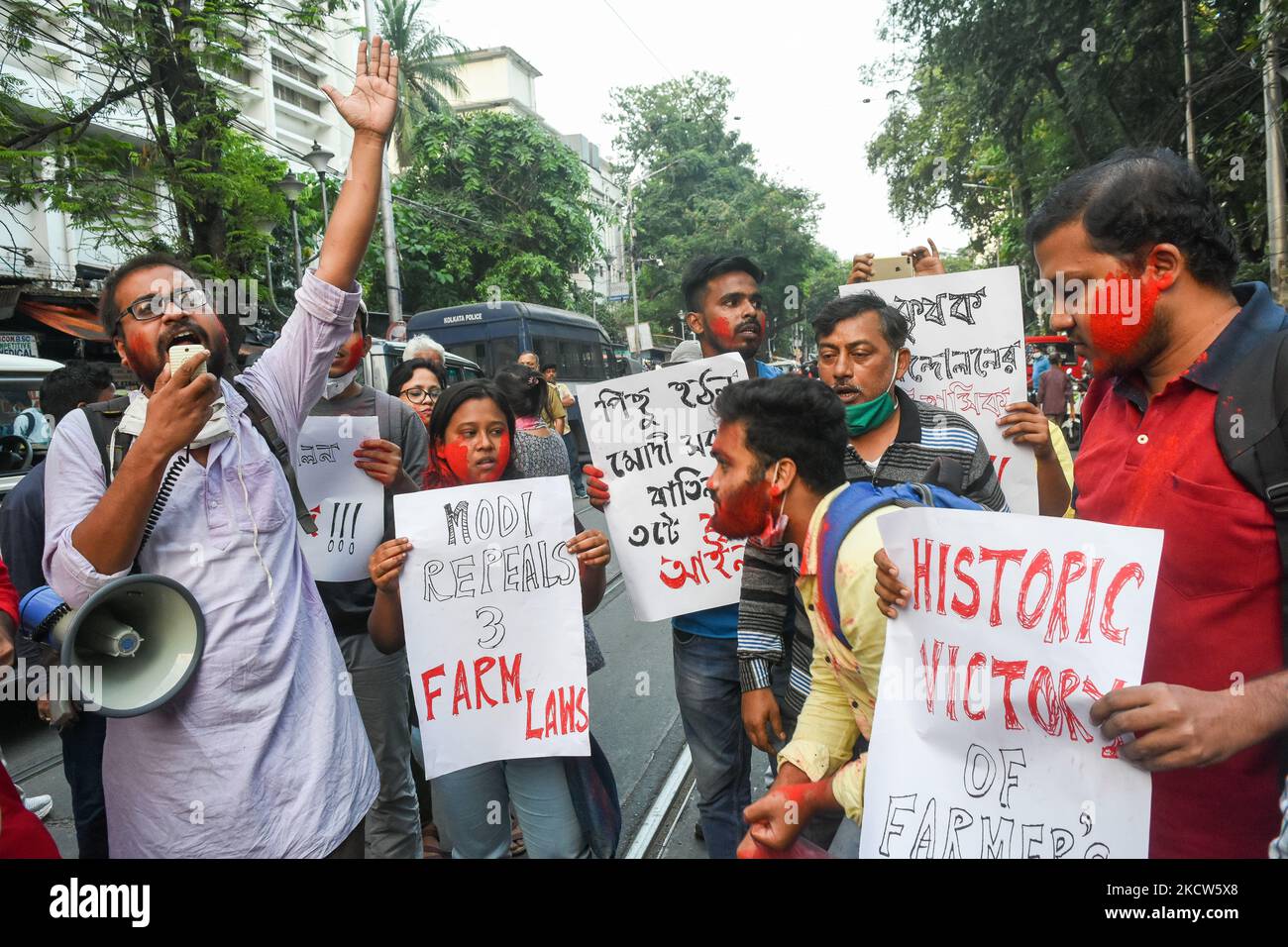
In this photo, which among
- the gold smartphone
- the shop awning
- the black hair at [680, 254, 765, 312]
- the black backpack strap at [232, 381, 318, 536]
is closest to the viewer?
the black backpack strap at [232, 381, 318, 536]

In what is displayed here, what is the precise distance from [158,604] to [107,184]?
25.8ft

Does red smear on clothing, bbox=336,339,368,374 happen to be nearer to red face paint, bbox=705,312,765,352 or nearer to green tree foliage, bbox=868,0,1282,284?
red face paint, bbox=705,312,765,352

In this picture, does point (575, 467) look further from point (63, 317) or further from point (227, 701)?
point (227, 701)

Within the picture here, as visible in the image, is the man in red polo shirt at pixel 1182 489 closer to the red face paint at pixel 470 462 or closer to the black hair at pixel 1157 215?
the black hair at pixel 1157 215

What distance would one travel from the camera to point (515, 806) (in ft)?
8.55

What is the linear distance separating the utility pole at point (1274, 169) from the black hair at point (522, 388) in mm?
7669

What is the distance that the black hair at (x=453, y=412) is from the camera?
2.95 m

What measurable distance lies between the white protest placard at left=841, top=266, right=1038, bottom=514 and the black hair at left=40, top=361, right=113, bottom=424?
3605mm

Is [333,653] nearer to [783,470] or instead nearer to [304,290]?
[304,290]

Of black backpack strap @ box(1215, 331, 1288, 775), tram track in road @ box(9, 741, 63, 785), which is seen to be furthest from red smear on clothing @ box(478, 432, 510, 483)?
tram track in road @ box(9, 741, 63, 785)

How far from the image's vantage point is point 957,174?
2206cm

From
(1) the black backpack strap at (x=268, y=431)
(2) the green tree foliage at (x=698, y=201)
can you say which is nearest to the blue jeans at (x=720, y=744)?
(1) the black backpack strap at (x=268, y=431)

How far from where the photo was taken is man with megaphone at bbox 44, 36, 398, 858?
5.42 ft

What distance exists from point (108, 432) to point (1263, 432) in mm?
2118
